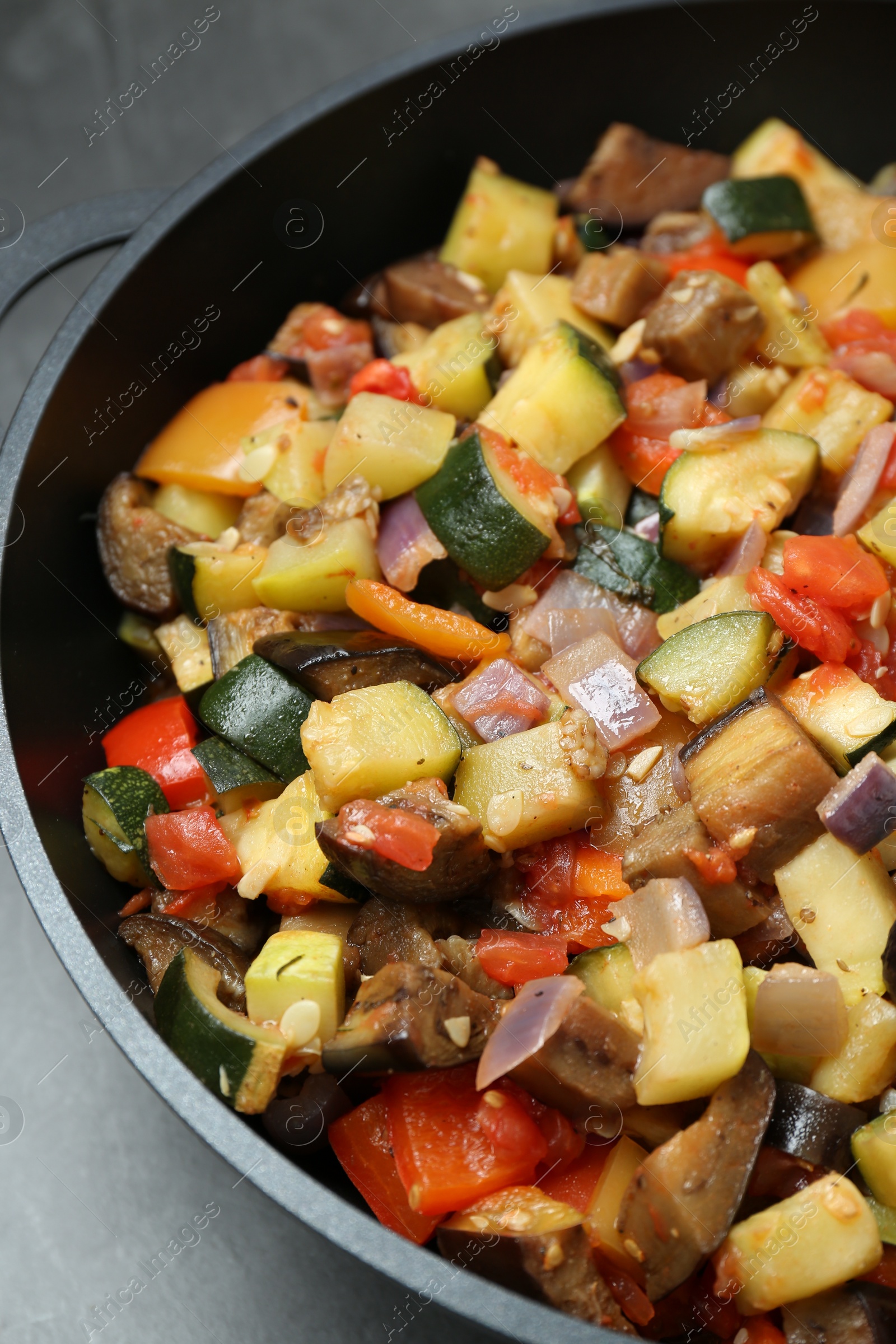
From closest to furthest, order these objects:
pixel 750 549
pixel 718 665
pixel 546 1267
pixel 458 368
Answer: pixel 546 1267, pixel 718 665, pixel 750 549, pixel 458 368

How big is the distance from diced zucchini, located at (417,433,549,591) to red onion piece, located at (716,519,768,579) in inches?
19.1

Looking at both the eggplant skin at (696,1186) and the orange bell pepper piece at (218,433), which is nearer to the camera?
the eggplant skin at (696,1186)

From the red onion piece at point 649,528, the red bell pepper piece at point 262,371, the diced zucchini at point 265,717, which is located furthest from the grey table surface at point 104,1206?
the red onion piece at point 649,528

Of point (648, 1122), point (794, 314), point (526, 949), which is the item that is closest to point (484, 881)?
point (526, 949)

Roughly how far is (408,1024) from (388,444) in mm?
1446

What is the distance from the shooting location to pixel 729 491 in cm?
264

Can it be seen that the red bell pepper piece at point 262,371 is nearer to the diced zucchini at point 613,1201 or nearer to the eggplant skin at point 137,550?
the eggplant skin at point 137,550

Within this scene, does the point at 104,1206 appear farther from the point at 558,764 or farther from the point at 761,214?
Answer: the point at 761,214

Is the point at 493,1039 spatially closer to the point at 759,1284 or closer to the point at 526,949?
the point at 526,949

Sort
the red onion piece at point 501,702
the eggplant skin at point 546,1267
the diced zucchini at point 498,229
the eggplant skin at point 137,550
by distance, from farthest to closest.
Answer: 1. the diced zucchini at point 498,229
2. the eggplant skin at point 137,550
3. the red onion piece at point 501,702
4. the eggplant skin at point 546,1267

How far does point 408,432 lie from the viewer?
2729 mm

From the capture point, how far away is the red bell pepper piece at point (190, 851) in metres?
2.44

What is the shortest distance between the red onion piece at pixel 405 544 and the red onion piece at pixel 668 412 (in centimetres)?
67

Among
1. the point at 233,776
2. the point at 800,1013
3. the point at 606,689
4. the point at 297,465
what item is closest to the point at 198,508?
the point at 297,465
